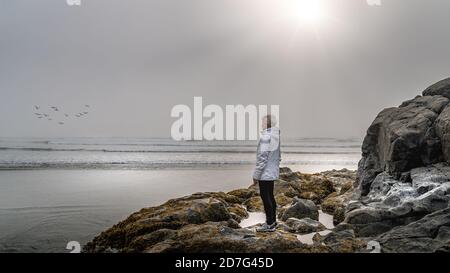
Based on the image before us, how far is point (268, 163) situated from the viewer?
21.3 ft

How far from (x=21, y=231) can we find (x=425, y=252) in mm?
8305

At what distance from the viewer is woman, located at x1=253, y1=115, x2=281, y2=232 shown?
649cm

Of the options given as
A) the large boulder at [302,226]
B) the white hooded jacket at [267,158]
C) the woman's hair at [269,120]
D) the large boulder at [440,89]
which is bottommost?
the large boulder at [302,226]

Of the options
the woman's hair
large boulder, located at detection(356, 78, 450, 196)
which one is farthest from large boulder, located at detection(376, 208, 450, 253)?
the woman's hair

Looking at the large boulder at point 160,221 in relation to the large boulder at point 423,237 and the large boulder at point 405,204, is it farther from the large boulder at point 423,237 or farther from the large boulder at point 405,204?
the large boulder at point 423,237

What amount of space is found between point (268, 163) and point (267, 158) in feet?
0.34

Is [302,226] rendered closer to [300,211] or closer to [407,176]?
[300,211]

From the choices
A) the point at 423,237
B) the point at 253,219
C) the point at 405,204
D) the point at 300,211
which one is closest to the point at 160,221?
the point at 253,219

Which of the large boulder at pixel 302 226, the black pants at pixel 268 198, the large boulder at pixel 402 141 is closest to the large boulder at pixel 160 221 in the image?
the black pants at pixel 268 198

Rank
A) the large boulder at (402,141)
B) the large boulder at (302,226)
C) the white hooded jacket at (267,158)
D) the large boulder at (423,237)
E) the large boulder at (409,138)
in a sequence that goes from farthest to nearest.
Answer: the large boulder at (402,141) < the large boulder at (409,138) < the large boulder at (302,226) < the white hooded jacket at (267,158) < the large boulder at (423,237)

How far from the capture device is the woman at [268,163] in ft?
21.3
